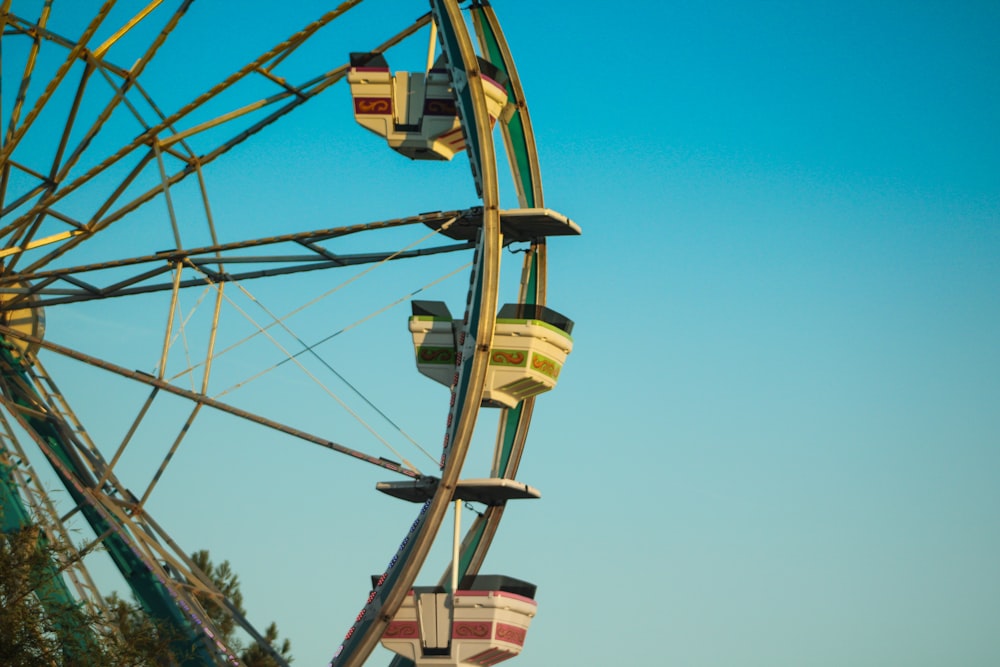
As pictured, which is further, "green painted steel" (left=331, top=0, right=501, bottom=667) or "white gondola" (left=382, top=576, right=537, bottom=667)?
"white gondola" (left=382, top=576, right=537, bottom=667)

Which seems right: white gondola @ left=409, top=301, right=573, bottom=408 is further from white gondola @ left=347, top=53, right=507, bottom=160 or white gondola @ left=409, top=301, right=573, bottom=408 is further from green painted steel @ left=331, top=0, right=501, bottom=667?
white gondola @ left=347, top=53, right=507, bottom=160

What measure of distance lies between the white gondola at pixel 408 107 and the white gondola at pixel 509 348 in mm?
2503

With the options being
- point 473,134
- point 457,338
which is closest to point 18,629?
point 457,338

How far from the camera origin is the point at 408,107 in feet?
88.6

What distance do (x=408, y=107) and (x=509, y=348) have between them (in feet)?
14.4

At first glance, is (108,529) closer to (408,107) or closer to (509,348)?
(509,348)

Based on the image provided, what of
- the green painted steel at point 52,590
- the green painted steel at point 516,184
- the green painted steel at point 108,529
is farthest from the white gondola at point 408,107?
the green painted steel at point 52,590

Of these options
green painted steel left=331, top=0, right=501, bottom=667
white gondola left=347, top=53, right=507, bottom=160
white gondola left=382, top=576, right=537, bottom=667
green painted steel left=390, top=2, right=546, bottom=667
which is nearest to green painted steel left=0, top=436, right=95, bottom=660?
green painted steel left=331, top=0, right=501, bottom=667

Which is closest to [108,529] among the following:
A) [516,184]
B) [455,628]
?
[455,628]

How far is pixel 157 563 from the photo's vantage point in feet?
82.0

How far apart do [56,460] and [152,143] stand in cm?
494

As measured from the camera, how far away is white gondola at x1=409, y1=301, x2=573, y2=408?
25250 mm

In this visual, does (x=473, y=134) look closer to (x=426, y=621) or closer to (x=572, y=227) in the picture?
(x=572, y=227)

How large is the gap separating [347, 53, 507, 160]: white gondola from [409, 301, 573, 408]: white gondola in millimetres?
2503
